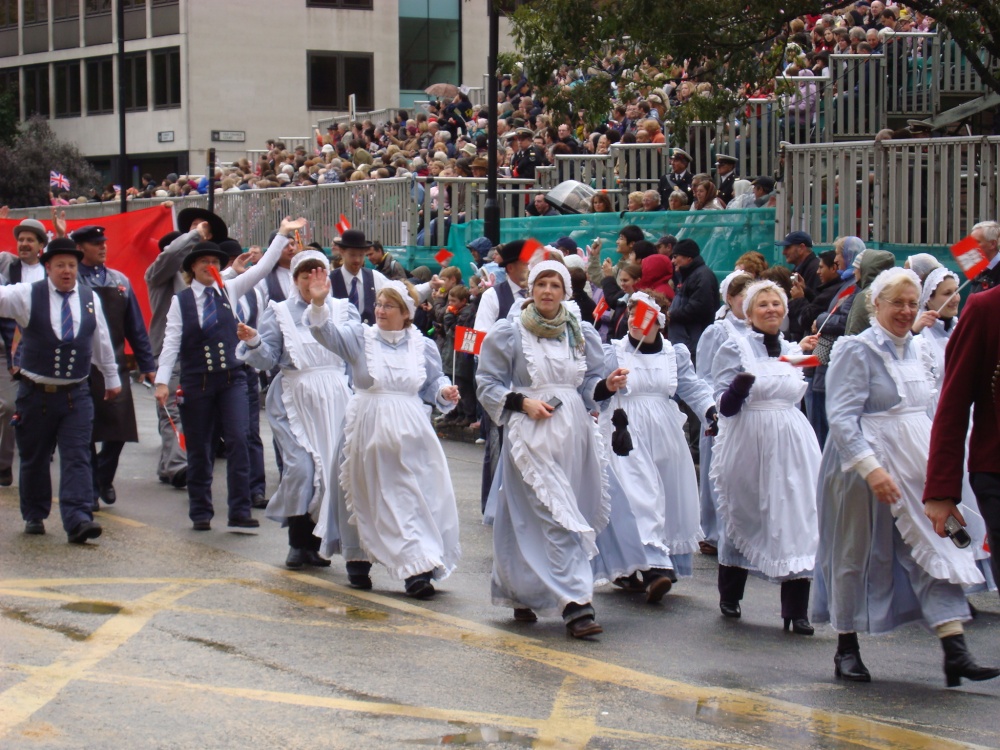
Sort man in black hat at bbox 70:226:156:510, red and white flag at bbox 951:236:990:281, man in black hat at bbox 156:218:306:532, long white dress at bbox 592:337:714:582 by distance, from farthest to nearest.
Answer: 1. man in black hat at bbox 70:226:156:510
2. man in black hat at bbox 156:218:306:532
3. long white dress at bbox 592:337:714:582
4. red and white flag at bbox 951:236:990:281

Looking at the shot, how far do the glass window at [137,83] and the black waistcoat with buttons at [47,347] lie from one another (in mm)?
38278

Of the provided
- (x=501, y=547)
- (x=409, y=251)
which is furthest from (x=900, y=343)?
(x=409, y=251)

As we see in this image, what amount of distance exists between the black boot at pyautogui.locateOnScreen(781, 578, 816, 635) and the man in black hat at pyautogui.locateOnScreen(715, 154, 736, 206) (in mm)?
9323

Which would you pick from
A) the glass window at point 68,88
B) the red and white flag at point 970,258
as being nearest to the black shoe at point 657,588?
the red and white flag at point 970,258

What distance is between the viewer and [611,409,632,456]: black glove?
8336 millimetres

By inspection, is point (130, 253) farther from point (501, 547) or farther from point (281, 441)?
point (501, 547)

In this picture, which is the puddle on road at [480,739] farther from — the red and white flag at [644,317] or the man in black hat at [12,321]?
the man in black hat at [12,321]

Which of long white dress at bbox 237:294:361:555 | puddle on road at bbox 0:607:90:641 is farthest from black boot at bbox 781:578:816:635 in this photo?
puddle on road at bbox 0:607:90:641

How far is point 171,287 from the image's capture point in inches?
527

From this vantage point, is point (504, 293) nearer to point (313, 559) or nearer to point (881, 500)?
point (313, 559)

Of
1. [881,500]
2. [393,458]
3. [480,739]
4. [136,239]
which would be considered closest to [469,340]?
[393,458]

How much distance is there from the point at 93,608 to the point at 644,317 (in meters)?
3.55

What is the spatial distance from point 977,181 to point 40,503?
8.61 metres

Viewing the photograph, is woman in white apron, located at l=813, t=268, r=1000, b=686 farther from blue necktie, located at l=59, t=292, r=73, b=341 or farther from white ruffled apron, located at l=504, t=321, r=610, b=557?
blue necktie, located at l=59, t=292, r=73, b=341
